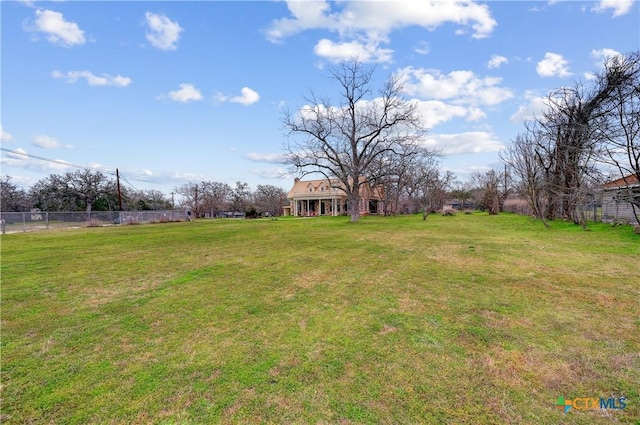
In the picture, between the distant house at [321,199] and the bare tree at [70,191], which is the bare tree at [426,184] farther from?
the bare tree at [70,191]

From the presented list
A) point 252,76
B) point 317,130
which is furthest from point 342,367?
point 317,130

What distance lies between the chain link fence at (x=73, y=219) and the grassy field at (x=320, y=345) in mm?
16885

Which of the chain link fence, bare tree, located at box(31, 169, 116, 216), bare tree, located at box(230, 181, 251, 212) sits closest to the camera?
the chain link fence

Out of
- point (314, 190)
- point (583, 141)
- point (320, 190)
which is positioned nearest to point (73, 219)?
point (314, 190)

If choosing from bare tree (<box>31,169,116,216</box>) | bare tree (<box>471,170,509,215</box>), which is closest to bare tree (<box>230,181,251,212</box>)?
bare tree (<box>31,169,116,216</box>)

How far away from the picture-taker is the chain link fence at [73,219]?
1708 cm

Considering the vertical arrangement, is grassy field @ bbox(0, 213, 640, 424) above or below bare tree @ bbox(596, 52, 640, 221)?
below

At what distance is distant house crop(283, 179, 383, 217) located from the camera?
38297 millimetres

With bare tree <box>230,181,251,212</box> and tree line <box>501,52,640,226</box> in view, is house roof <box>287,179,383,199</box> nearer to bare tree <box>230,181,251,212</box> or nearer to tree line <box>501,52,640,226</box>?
bare tree <box>230,181,251,212</box>

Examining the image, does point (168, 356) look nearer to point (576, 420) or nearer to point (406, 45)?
point (576, 420)

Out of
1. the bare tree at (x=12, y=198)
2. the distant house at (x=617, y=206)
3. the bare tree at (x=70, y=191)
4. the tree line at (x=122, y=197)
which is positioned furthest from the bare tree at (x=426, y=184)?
the bare tree at (x=12, y=198)

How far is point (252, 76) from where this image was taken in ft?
49.0

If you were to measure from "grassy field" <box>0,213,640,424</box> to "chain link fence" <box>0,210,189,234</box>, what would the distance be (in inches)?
665

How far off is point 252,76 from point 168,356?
15.2 metres
